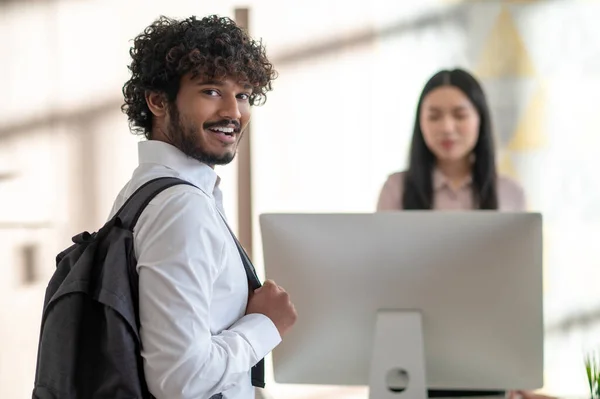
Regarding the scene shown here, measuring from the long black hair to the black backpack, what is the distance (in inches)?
65.6

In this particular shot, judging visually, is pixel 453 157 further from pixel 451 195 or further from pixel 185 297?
pixel 185 297

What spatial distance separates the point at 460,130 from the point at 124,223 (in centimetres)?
176

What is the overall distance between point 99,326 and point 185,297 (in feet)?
0.51

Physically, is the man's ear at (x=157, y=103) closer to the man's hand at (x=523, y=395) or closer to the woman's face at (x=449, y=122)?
the man's hand at (x=523, y=395)

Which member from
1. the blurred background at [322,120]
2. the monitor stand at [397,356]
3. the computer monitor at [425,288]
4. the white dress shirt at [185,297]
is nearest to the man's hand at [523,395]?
the computer monitor at [425,288]

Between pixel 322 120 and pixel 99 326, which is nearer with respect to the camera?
pixel 99 326

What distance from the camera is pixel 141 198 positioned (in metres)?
1.31

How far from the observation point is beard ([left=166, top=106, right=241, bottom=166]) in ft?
4.68

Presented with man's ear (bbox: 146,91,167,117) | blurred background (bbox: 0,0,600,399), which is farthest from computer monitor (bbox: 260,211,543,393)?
blurred background (bbox: 0,0,600,399)

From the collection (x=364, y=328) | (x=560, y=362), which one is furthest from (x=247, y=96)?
(x=560, y=362)

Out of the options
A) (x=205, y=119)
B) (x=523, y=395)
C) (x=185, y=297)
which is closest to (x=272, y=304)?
(x=185, y=297)

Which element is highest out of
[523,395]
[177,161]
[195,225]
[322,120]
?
[322,120]

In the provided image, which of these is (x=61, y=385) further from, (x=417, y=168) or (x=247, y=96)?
(x=417, y=168)

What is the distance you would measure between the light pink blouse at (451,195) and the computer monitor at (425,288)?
3.97 feet
